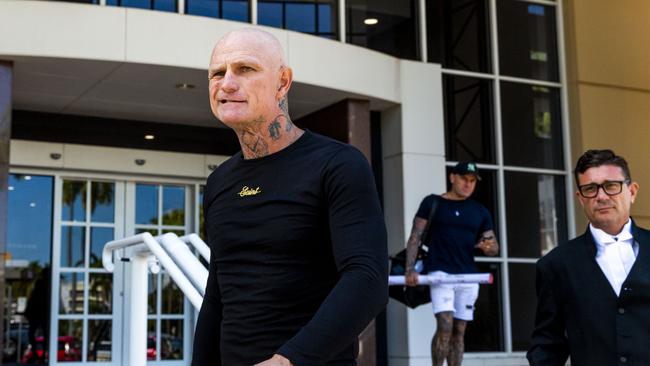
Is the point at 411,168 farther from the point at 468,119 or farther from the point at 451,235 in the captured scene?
the point at 451,235

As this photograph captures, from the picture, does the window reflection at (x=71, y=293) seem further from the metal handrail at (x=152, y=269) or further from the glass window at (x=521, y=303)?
the metal handrail at (x=152, y=269)

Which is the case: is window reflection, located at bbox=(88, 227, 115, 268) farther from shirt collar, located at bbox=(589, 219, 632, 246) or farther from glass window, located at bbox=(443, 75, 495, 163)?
shirt collar, located at bbox=(589, 219, 632, 246)

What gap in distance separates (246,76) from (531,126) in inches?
470

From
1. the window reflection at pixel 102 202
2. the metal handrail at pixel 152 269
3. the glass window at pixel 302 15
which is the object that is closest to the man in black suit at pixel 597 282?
the metal handrail at pixel 152 269

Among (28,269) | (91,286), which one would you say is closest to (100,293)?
(91,286)

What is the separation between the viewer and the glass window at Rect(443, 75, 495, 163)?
1311 cm

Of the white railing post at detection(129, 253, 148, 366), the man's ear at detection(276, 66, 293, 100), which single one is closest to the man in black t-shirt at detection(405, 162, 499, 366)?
the white railing post at detection(129, 253, 148, 366)

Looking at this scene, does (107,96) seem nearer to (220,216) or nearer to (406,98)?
(406,98)

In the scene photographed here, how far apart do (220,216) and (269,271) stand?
0.26m

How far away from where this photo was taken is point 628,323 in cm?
333

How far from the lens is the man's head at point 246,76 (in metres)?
2.35

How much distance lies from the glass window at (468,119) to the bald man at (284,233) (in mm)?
10646

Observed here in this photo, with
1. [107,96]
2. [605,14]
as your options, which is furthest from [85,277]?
[605,14]

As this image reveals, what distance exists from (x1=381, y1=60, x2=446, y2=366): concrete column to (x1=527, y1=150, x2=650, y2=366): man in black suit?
8577 mm
